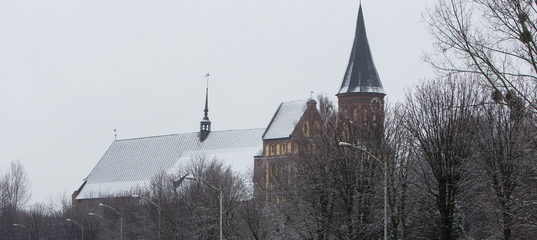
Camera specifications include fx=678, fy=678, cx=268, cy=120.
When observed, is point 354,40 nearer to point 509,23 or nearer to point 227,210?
point 227,210

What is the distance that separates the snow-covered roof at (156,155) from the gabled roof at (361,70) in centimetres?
1793

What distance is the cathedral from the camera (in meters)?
81.4

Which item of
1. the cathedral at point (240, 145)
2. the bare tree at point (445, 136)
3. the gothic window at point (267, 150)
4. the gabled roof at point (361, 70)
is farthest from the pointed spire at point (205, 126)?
the bare tree at point (445, 136)

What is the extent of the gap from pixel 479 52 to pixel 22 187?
120 metres

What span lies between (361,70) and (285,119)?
38.5ft

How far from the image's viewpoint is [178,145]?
111250 millimetres

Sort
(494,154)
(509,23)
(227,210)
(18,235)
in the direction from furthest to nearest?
(18,235) → (227,210) → (494,154) → (509,23)

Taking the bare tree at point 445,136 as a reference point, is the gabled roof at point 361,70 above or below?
above

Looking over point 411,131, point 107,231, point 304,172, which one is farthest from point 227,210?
point 107,231

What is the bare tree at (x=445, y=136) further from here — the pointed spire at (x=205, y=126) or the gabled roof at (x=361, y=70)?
the pointed spire at (x=205, y=126)

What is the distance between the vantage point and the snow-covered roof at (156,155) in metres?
99.5

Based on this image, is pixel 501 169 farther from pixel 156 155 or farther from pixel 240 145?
pixel 156 155

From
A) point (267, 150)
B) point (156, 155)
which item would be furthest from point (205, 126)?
point (267, 150)

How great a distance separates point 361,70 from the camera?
8269 cm
